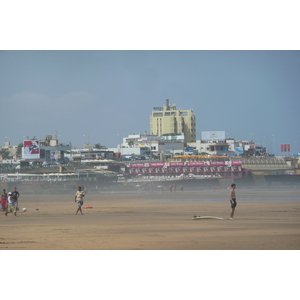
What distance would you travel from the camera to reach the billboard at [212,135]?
14112 centimetres

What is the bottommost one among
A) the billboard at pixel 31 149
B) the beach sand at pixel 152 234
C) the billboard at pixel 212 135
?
the beach sand at pixel 152 234

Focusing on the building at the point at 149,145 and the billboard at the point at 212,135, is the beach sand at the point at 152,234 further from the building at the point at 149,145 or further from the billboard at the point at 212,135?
the billboard at the point at 212,135

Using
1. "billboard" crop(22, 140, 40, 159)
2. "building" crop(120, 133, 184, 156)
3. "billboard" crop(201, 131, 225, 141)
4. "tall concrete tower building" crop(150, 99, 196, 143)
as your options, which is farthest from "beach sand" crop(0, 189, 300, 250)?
"tall concrete tower building" crop(150, 99, 196, 143)

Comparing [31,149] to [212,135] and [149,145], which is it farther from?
[212,135]

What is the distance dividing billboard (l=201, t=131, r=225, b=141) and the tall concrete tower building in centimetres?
892

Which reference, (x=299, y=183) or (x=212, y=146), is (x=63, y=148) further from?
(x=299, y=183)

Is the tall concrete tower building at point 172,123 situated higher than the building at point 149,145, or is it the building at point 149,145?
the tall concrete tower building at point 172,123

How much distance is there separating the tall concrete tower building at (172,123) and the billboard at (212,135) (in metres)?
8.92

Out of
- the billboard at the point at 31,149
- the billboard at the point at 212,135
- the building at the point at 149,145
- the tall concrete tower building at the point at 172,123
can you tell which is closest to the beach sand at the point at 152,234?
the billboard at the point at 31,149

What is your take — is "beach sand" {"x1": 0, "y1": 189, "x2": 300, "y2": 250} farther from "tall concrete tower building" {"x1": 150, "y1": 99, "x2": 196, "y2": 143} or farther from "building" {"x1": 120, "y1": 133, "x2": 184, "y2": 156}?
"tall concrete tower building" {"x1": 150, "y1": 99, "x2": 196, "y2": 143}

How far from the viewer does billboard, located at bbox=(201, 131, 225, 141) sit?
463 feet

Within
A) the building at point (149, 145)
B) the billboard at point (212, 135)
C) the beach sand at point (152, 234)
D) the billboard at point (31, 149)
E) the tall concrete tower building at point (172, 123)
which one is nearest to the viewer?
the beach sand at point (152, 234)

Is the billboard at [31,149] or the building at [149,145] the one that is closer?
the billboard at [31,149]

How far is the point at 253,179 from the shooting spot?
8525 centimetres
